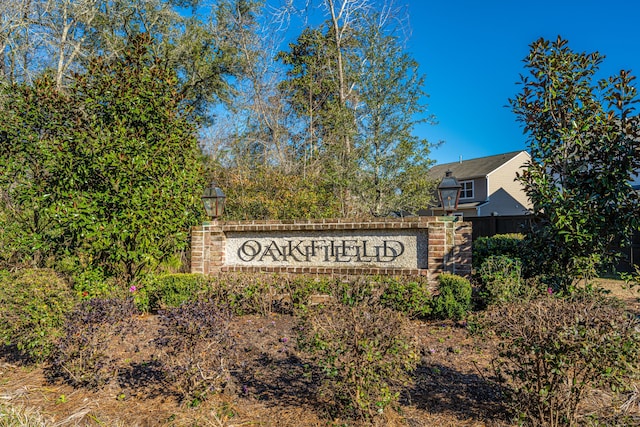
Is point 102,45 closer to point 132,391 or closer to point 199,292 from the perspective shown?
point 199,292

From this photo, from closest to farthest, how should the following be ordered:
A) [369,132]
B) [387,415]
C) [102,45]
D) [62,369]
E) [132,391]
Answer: [387,415], [132,391], [62,369], [369,132], [102,45]

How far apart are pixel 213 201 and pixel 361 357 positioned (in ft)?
14.4

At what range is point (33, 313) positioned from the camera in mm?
3762

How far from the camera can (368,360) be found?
8.57 feet

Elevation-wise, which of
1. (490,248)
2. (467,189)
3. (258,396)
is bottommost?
(258,396)

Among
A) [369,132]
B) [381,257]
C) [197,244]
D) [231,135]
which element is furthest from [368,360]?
[231,135]

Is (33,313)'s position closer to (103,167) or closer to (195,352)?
(195,352)

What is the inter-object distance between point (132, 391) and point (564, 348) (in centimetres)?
317

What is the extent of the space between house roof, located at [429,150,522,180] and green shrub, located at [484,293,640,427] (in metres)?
21.2

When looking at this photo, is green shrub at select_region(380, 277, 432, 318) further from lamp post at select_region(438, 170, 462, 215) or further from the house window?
the house window

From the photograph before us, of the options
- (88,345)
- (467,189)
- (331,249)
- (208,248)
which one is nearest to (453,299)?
(331,249)

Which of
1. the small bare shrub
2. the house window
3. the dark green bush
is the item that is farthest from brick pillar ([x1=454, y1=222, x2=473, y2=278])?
the house window

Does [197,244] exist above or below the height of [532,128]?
below

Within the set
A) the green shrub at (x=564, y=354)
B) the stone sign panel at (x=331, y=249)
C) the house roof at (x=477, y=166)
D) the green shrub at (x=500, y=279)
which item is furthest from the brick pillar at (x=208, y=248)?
A: the house roof at (x=477, y=166)
